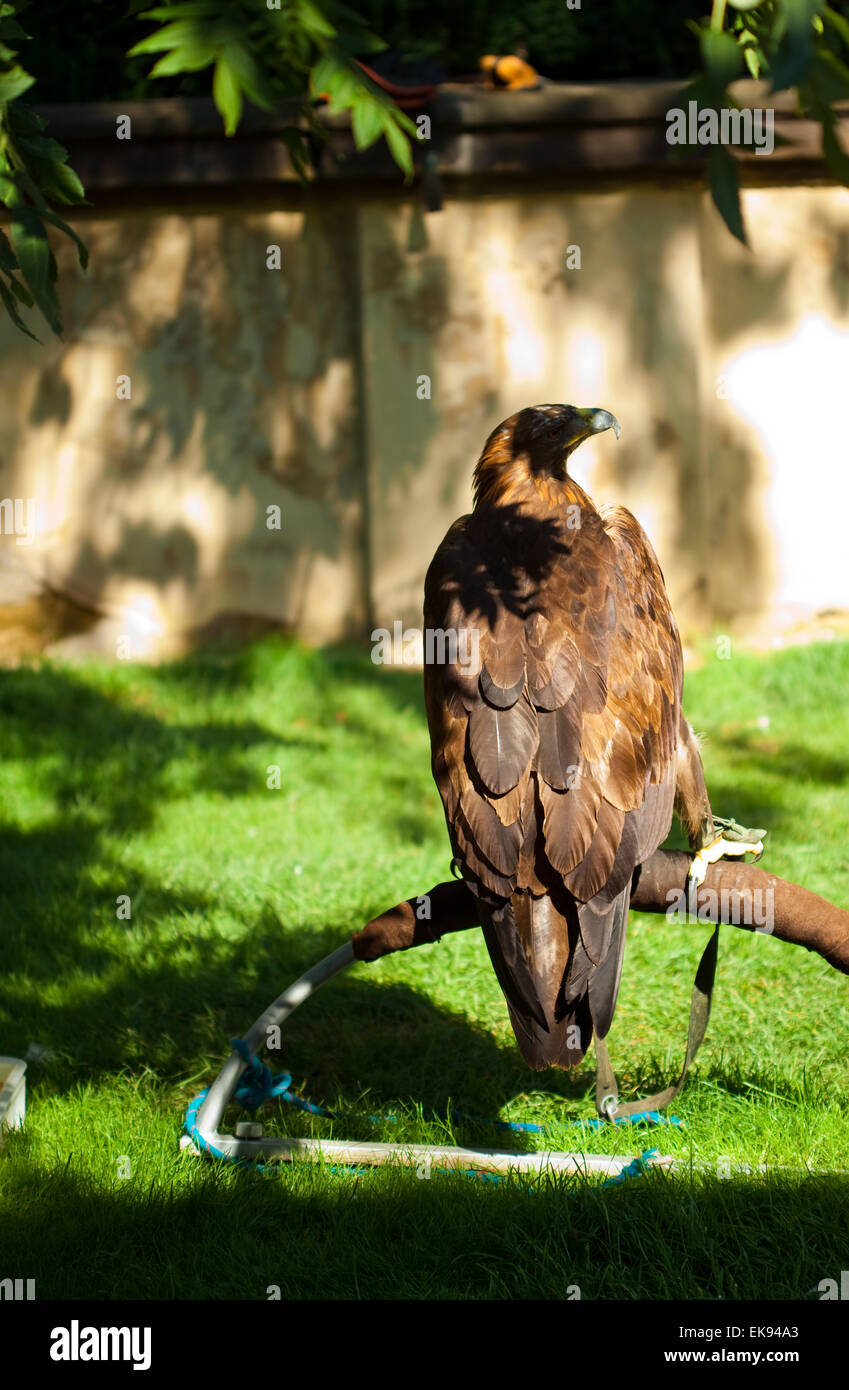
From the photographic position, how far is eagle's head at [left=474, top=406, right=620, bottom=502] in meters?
3.77

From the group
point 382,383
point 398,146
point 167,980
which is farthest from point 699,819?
point 382,383

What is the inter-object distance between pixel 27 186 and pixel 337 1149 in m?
2.31

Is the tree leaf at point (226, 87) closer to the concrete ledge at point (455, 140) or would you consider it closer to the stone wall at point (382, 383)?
the concrete ledge at point (455, 140)

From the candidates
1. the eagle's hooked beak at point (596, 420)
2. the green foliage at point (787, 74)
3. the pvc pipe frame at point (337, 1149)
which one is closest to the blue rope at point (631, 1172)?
the pvc pipe frame at point (337, 1149)

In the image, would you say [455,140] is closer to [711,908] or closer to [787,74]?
[711,908]

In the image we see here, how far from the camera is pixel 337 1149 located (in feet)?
11.0

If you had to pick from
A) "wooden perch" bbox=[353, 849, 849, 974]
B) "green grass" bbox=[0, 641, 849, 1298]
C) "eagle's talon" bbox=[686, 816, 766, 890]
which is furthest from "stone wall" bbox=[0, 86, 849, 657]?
"wooden perch" bbox=[353, 849, 849, 974]

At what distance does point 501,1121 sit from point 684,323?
18.7 ft

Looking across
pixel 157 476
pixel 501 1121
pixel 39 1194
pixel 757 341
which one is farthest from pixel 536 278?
pixel 39 1194

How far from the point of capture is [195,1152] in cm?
346

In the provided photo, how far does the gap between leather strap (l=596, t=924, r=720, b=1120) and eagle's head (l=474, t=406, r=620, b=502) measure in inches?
54.4

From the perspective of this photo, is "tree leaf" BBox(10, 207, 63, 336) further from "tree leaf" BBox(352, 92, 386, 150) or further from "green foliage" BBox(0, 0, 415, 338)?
"tree leaf" BBox(352, 92, 386, 150)

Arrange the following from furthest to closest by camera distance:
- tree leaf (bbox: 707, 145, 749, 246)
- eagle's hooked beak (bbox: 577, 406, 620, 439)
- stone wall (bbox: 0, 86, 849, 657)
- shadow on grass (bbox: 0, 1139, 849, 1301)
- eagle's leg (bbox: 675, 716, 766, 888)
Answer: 1. stone wall (bbox: 0, 86, 849, 657)
2. eagle's hooked beak (bbox: 577, 406, 620, 439)
3. eagle's leg (bbox: 675, 716, 766, 888)
4. shadow on grass (bbox: 0, 1139, 849, 1301)
5. tree leaf (bbox: 707, 145, 749, 246)

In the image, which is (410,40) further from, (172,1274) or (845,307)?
(172,1274)
